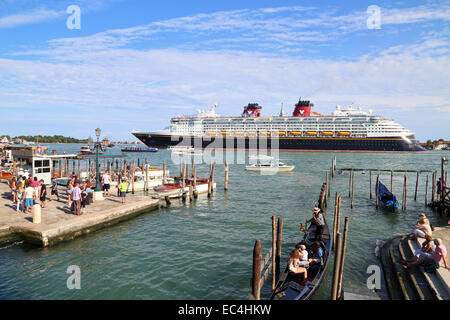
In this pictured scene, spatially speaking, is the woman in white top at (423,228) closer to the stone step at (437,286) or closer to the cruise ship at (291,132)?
the stone step at (437,286)

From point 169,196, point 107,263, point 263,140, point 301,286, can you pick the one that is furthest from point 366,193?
point 263,140

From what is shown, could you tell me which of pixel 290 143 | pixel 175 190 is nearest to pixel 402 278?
pixel 175 190

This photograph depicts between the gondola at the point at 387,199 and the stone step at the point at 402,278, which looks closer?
the stone step at the point at 402,278

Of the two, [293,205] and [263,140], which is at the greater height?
[263,140]

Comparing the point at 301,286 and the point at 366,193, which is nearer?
the point at 301,286

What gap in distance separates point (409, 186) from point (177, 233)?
2417 centimetres

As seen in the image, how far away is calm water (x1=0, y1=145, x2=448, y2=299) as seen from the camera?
760 centimetres

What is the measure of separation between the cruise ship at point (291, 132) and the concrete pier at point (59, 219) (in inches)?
2514

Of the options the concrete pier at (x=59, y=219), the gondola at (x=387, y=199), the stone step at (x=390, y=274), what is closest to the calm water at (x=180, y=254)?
the concrete pier at (x=59, y=219)

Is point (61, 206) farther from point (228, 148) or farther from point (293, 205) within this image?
point (228, 148)

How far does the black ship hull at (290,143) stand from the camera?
6900cm

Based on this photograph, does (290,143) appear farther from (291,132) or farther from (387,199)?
(387,199)

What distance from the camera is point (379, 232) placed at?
13039 millimetres
